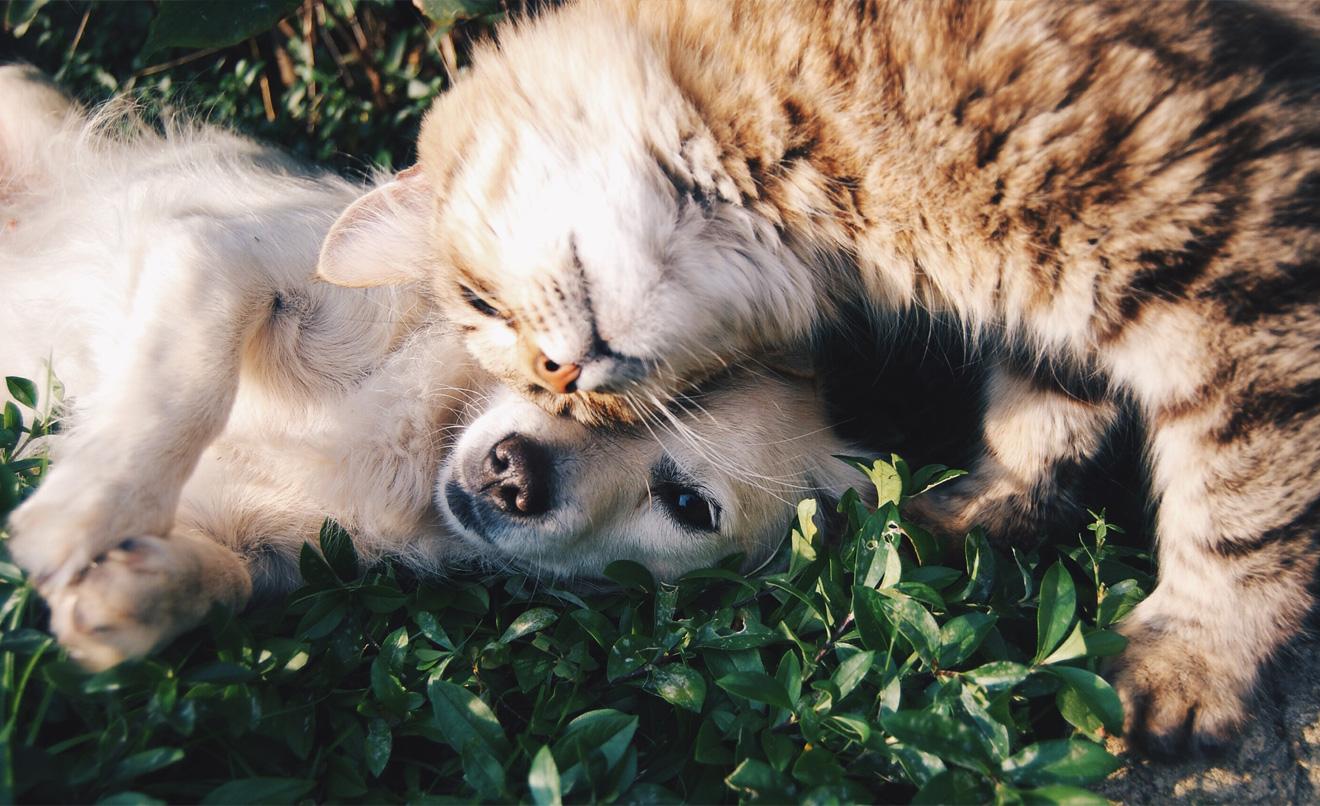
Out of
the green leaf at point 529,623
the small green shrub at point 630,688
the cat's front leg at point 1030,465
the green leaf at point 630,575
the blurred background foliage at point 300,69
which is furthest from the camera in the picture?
the blurred background foliage at point 300,69

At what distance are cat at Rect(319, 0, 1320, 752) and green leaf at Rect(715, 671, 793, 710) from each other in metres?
0.70

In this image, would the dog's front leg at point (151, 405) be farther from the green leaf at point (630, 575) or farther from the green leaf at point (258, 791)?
the green leaf at point (630, 575)

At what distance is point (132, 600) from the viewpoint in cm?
202

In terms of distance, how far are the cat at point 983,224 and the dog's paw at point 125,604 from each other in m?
0.89

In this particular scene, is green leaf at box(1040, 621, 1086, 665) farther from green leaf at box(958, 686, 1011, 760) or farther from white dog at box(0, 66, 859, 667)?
white dog at box(0, 66, 859, 667)

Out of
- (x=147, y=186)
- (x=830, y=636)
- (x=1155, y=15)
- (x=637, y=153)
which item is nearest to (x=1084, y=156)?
(x=1155, y=15)

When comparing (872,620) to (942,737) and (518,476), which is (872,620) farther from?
(518,476)

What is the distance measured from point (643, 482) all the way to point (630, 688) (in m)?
0.63

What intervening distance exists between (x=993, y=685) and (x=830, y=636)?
37 centimetres

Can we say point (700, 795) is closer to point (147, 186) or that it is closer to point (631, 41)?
point (631, 41)

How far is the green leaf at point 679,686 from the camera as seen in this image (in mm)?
2158

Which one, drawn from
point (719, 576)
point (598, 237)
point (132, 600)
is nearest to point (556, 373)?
point (598, 237)

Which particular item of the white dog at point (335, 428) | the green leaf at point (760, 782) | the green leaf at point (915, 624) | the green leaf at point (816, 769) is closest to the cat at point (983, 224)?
A: the white dog at point (335, 428)

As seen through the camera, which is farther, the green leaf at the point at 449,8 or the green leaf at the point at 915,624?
the green leaf at the point at 449,8
